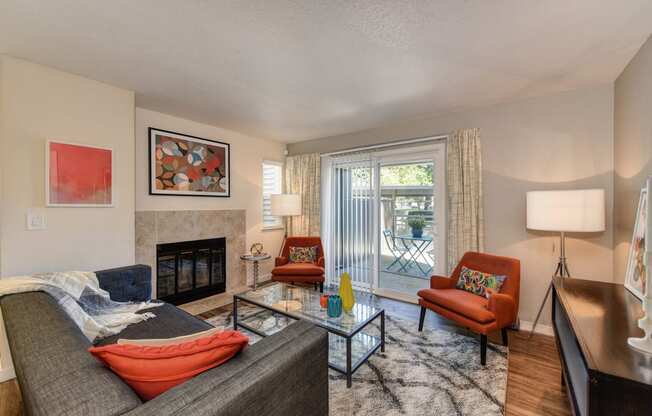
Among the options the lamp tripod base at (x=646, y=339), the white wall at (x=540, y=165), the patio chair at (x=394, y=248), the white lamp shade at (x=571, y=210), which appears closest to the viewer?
the lamp tripod base at (x=646, y=339)

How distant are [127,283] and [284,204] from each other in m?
2.25

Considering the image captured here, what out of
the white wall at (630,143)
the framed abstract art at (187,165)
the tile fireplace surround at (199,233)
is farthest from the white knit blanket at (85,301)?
the white wall at (630,143)

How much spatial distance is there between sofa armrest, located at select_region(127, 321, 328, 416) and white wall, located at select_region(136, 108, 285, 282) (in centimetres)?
288

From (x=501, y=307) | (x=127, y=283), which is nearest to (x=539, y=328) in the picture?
(x=501, y=307)

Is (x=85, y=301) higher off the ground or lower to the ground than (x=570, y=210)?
lower

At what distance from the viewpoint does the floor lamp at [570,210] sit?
2195mm

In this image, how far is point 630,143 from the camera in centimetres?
212

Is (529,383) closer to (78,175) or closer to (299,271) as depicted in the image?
(299,271)

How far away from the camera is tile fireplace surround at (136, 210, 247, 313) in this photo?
126 inches

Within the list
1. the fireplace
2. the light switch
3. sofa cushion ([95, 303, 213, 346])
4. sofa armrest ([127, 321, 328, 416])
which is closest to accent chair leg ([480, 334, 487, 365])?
sofa armrest ([127, 321, 328, 416])

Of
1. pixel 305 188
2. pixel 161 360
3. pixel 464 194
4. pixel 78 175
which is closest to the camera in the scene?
pixel 161 360

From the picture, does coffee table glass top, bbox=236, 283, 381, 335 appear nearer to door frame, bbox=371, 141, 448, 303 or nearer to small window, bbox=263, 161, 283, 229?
door frame, bbox=371, 141, 448, 303

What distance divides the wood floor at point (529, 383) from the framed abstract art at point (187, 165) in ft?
6.95

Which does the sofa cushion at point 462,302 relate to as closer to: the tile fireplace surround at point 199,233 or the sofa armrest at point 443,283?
the sofa armrest at point 443,283
